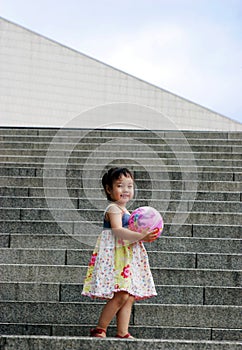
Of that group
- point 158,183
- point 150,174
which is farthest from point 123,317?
point 150,174

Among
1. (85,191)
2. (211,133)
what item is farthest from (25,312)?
(211,133)

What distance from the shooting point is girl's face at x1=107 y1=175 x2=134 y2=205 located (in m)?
4.69

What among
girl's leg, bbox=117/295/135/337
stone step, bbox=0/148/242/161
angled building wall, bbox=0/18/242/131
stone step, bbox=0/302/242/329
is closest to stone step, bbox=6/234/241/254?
stone step, bbox=0/302/242/329

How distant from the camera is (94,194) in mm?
7793

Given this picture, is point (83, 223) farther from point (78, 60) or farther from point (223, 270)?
point (78, 60)

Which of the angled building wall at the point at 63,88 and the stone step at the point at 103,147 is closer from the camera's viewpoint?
the stone step at the point at 103,147

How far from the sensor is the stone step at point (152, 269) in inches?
224

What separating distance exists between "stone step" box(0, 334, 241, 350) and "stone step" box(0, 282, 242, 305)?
1.08 meters

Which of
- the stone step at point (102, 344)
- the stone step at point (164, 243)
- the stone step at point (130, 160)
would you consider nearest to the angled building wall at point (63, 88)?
the stone step at point (130, 160)

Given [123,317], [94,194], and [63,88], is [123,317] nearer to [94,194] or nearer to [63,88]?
[94,194]

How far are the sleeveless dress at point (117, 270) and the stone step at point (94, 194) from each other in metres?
2.88

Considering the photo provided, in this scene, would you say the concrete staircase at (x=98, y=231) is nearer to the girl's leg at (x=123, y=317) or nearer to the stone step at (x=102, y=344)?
the stone step at (x=102, y=344)

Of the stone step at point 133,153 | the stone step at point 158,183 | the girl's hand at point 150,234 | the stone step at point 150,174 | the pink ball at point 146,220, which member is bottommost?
the girl's hand at point 150,234

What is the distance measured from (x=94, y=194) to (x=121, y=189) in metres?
3.11
